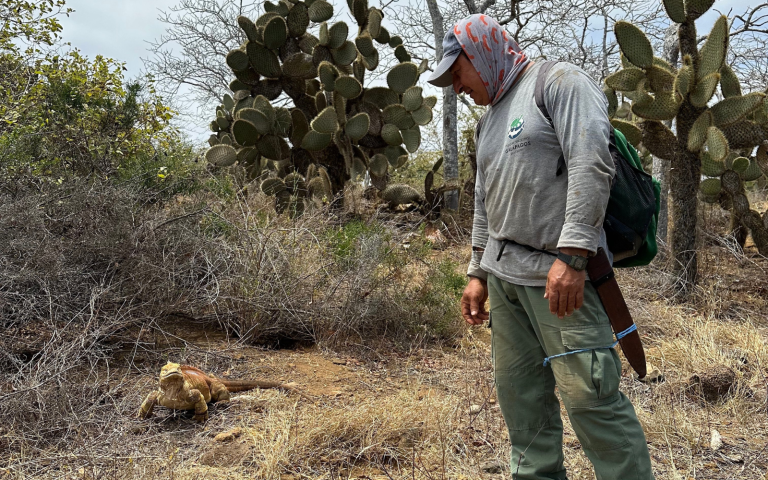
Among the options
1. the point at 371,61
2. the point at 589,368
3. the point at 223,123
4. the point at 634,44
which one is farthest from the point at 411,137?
the point at 589,368

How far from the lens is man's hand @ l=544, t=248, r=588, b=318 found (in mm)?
1668

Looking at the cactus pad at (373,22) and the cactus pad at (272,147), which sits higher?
the cactus pad at (373,22)

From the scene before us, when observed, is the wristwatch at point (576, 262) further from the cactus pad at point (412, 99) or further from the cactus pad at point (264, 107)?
the cactus pad at point (412, 99)

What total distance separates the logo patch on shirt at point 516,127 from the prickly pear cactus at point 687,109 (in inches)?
151

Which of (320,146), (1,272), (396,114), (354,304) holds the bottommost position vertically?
(354,304)

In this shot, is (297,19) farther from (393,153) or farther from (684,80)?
(684,80)

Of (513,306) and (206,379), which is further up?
(513,306)

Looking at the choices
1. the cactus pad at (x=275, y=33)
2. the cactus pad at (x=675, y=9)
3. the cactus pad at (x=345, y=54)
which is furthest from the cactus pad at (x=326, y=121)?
the cactus pad at (x=675, y=9)

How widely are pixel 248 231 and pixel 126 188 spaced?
3.31 feet

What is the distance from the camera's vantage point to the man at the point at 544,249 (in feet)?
5.48

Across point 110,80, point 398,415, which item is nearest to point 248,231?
point 398,415

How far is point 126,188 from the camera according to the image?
177 inches

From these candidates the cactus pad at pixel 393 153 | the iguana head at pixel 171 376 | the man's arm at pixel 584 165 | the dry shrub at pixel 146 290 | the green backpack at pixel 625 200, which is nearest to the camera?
the man's arm at pixel 584 165

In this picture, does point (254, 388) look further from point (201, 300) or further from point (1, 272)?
point (1, 272)
